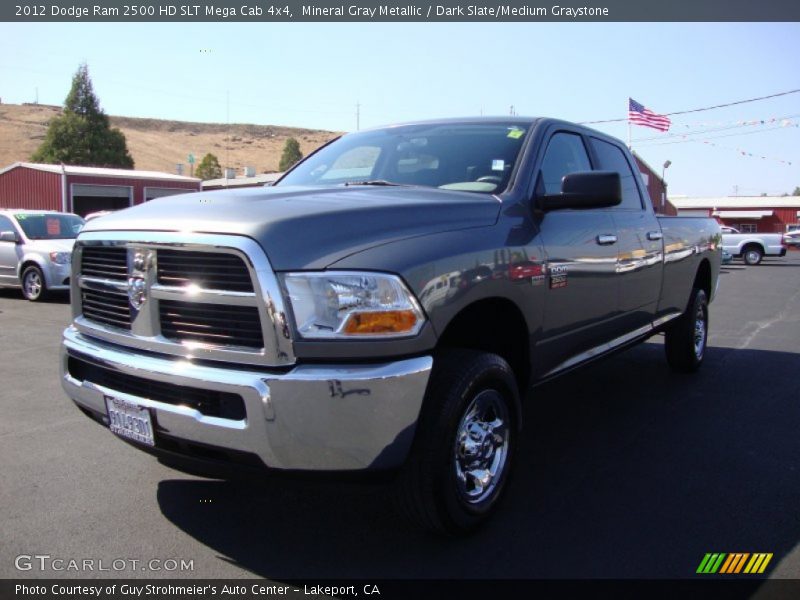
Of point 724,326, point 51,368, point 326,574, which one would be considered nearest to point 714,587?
point 326,574

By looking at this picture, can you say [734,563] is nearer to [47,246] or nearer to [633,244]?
[633,244]

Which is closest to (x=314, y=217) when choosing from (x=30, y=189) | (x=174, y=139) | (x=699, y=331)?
(x=699, y=331)

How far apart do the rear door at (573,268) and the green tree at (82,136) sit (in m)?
46.4

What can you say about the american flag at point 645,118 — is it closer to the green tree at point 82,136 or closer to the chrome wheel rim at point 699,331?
the chrome wheel rim at point 699,331

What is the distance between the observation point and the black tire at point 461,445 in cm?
268

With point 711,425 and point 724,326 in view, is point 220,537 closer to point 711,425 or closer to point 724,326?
point 711,425

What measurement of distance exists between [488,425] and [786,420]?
2.88m

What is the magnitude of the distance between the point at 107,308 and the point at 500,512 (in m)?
2.06

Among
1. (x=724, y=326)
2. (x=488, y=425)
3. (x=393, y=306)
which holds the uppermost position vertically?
(x=393, y=306)

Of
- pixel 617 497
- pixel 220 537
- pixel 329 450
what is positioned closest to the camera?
pixel 329 450

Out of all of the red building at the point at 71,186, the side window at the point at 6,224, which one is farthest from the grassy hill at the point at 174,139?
the side window at the point at 6,224

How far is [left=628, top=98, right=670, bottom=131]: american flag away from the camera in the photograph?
80.9ft

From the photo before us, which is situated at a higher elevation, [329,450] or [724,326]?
[329,450]

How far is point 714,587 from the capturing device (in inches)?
105
